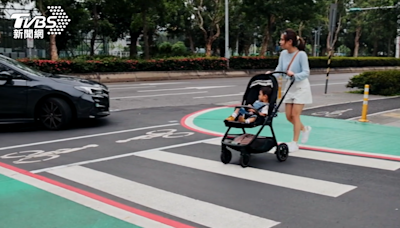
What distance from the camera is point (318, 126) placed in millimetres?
9758

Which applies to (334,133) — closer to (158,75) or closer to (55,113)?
(55,113)

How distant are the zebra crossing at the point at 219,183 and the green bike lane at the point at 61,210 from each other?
246 millimetres

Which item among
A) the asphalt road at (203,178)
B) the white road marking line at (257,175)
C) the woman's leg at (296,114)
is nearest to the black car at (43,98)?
the asphalt road at (203,178)

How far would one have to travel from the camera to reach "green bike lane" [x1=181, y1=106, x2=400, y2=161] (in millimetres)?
7387

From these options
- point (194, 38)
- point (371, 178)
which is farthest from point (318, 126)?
point (194, 38)

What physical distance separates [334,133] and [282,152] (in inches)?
108

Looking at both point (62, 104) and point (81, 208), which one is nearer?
point (81, 208)

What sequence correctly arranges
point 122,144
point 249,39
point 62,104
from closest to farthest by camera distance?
point 122,144 < point 62,104 < point 249,39

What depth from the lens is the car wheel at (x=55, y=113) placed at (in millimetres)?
9117

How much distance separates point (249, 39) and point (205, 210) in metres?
57.6

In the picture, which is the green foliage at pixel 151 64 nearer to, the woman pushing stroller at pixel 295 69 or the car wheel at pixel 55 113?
the car wheel at pixel 55 113

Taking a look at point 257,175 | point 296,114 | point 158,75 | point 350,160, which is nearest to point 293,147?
point 296,114

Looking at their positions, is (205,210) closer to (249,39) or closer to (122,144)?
(122,144)

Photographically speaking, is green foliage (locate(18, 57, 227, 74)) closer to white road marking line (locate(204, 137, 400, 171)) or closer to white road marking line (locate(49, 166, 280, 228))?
white road marking line (locate(49, 166, 280, 228))
